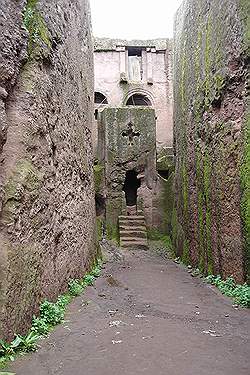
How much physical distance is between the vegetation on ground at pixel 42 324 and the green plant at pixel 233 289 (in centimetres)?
253

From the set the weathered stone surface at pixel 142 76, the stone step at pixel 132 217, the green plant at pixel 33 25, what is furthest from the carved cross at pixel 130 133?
the green plant at pixel 33 25

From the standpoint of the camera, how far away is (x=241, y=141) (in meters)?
6.33

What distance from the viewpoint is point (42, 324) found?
4.14 meters

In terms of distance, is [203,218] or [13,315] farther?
[203,218]

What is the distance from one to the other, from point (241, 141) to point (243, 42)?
1658 mm

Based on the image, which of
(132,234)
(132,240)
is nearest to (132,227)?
(132,234)

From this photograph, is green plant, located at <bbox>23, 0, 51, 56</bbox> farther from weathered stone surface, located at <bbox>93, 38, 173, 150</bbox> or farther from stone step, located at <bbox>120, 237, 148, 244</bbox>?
weathered stone surface, located at <bbox>93, 38, 173, 150</bbox>

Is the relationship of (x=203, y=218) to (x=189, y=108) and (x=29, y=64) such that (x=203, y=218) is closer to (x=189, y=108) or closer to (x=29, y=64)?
(x=189, y=108)

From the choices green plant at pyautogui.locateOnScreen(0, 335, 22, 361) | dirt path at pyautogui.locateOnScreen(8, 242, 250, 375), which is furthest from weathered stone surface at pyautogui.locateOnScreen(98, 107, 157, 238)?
green plant at pyautogui.locateOnScreen(0, 335, 22, 361)

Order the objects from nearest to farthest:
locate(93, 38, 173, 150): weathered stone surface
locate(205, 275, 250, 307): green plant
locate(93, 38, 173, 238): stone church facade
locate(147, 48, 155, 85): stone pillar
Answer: locate(205, 275, 250, 307): green plant → locate(93, 38, 173, 238): stone church facade → locate(93, 38, 173, 150): weathered stone surface → locate(147, 48, 155, 85): stone pillar

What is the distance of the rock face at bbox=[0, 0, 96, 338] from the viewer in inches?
151

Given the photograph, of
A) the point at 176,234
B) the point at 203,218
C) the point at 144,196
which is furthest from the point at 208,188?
the point at 144,196

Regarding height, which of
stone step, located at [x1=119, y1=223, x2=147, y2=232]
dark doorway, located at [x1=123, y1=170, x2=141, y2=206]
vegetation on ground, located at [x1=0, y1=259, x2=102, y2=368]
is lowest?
vegetation on ground, located at [x1=0, y1=259, x2=102, y2=368]

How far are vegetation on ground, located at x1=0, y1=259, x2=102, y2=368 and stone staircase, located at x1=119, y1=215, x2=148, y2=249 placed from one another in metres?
7.05
